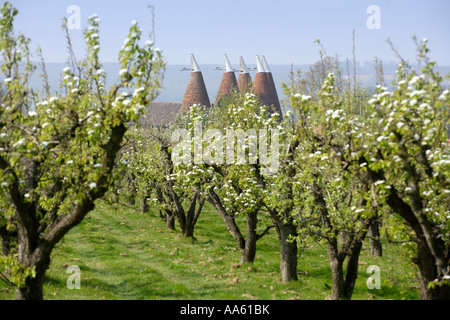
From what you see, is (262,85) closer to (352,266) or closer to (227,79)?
(227,79)

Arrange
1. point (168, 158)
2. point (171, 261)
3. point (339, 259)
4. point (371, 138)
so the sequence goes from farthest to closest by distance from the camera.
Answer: point (168, 158)
point (171, 261)
point (339, 259)
point (371, 138)

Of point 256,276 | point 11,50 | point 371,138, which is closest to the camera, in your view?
point 371,138

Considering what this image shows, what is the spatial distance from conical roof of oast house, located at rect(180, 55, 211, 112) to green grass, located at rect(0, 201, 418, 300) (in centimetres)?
3914

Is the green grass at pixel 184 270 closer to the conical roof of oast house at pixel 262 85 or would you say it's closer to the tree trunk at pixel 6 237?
the tree trunk at pixel 6 237

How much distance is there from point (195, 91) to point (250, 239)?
162 ft

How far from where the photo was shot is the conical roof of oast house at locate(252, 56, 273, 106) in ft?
227

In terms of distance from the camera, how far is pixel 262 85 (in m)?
70.9

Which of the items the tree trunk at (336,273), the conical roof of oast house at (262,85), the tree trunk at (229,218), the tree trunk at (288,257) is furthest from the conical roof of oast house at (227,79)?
the tree trunk at (336,273)

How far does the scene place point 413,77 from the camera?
29.6 feet

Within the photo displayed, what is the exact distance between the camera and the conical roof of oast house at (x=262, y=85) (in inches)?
2719

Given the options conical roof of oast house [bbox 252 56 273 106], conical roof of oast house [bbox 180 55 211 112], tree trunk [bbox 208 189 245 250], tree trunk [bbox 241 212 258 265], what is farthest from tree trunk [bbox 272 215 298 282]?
conical roof of oast house [bbox 252 56 273 106]

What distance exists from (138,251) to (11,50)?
45.4 ft
